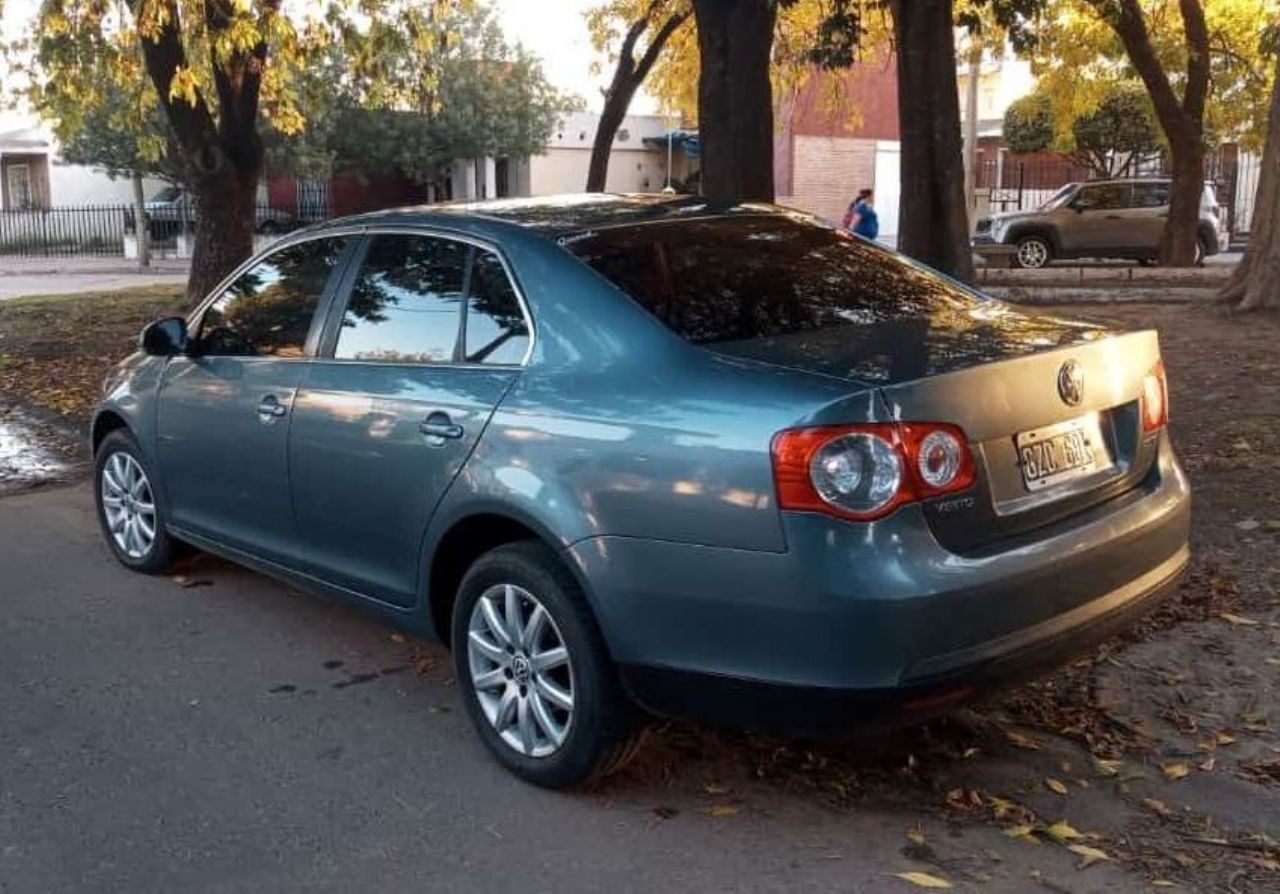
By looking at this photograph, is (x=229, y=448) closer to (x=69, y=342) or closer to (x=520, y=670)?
(x=520, y=670)

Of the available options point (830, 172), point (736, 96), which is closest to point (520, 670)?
point (736, 96)

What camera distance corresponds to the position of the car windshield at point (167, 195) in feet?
132

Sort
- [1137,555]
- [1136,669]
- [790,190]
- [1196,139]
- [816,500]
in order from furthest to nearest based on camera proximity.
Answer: [790,190], [1196,139], [1136,669], [1137,555], [816,500]

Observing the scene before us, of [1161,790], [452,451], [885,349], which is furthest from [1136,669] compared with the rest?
[452,451]

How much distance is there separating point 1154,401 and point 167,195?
41911 mm

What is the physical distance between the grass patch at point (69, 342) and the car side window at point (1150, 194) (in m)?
17.3

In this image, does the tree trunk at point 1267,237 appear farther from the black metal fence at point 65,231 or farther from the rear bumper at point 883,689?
the black metal fence at point 65,231

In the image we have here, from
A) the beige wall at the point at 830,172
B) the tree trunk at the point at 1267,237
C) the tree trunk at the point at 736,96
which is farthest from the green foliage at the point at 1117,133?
the tree trunk at the point at 736,96

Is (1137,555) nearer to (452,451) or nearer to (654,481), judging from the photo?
(654,481)

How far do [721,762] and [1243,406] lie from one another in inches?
192

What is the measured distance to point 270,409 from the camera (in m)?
4.80

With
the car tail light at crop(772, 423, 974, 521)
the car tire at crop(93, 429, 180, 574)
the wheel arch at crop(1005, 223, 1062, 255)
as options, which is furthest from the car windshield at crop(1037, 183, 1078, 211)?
the car tail light at crop(772, 423, 974, 521)

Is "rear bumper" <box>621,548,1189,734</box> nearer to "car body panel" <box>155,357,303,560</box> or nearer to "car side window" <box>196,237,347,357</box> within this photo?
"car body panel" <box>155,357,303,560</box>

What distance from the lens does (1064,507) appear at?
3541mm
